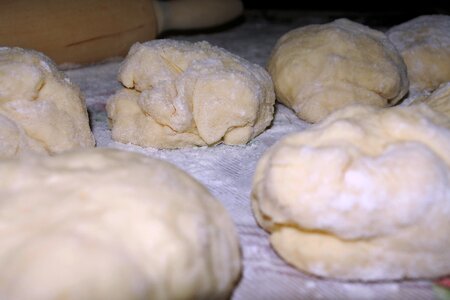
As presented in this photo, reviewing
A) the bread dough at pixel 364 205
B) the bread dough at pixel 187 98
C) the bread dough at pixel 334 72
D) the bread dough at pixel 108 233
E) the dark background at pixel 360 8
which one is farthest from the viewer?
the dark background at pixel 360 8

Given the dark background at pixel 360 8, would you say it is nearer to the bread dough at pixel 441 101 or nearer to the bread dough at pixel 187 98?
the bread dough at pixel 441 101

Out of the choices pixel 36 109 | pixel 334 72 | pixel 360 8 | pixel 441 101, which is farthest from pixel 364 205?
pixel 360 8

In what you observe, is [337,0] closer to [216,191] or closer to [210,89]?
[210,89]

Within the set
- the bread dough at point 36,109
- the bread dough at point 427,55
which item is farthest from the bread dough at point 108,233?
the bread dough at point 427,55

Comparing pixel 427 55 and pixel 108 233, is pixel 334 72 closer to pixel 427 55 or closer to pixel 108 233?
pixel 427 55

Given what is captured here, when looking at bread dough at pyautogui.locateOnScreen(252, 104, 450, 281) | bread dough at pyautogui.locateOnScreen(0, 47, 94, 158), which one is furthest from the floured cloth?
bread dough at pyautogui.locateOnScreen(0, 47, 94, 158)
